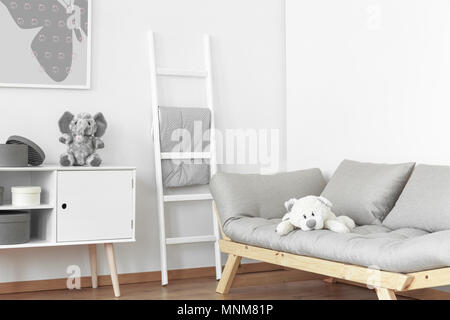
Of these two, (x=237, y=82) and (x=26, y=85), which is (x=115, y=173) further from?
(x=237, y=82)

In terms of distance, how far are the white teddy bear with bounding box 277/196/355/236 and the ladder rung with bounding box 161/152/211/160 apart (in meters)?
1.02

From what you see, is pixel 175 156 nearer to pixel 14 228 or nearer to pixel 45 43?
pixel 45 43

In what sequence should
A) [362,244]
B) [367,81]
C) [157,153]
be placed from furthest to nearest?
[157,153], [367,81], [362,244]

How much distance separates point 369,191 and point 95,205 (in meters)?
1.34

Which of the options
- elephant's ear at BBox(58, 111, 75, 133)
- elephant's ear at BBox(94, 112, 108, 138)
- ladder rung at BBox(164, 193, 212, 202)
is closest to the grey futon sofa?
ladder rung at BBox(164, 193, 212, 202)

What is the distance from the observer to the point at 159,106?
381cm

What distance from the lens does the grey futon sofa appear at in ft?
7.66

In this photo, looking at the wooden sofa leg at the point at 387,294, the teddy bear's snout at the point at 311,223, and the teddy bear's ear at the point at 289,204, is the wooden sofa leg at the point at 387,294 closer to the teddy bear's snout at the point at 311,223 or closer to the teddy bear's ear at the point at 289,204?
the teddy bear's snout at the point at 311,223

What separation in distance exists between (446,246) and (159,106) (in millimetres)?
2038

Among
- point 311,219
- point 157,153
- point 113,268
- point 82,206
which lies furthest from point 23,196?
point 311,219

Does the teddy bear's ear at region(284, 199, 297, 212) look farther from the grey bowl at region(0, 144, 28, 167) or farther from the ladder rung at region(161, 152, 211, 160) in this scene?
the grey bowl at region(0, 144, 28, 167)

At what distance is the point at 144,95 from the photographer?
380 centimetres

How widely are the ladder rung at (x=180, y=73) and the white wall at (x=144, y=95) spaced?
7cm

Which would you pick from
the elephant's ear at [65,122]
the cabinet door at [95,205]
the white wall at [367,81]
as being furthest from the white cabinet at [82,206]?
the white wall at [367,81]
